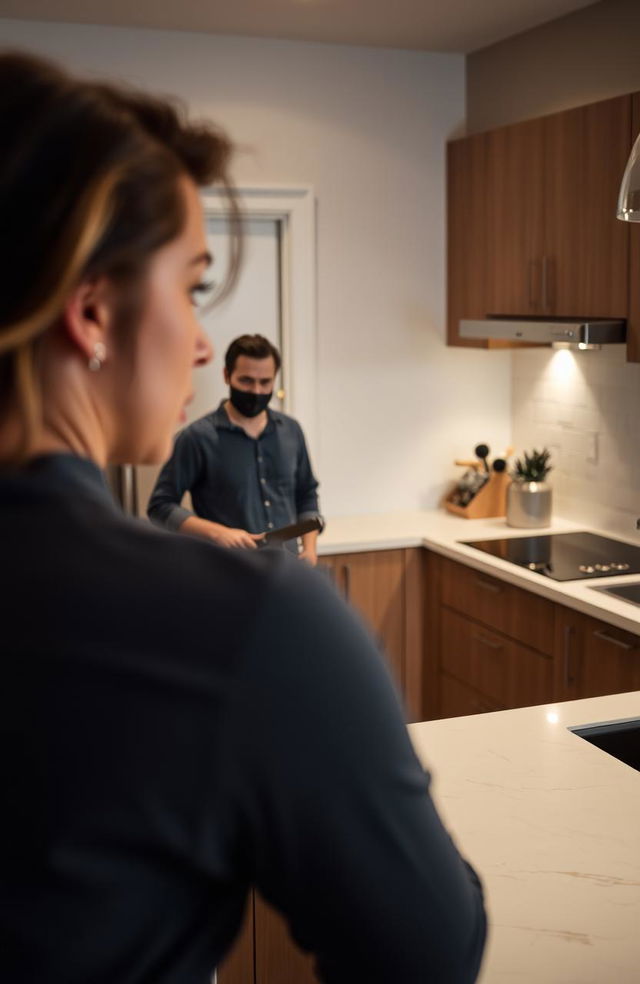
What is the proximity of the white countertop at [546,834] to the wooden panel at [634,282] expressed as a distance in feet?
4.88

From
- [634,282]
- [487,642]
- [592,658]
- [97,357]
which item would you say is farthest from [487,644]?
[97,357]

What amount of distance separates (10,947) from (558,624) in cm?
268

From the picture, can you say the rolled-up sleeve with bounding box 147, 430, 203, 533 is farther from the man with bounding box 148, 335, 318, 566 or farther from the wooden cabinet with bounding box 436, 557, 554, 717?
the wooden cabinet with bounding box 436, 557, 554, 717

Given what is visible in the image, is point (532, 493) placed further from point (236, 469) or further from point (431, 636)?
point (236, 469)

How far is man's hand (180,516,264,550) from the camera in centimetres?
306

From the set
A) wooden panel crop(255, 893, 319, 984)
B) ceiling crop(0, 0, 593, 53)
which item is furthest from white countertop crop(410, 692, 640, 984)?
ceiling crop(0, 0, 593, 53)

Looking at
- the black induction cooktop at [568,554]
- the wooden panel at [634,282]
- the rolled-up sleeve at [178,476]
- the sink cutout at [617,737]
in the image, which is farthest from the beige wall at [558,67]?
the sink cutout at [617,737]

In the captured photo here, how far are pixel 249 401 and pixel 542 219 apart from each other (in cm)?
115

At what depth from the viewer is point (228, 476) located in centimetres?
328

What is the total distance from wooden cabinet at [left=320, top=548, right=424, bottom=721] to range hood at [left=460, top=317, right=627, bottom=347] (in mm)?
802

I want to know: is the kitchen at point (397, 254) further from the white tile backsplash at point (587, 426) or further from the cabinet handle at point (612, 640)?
the cabinet handle at point (612, 640)

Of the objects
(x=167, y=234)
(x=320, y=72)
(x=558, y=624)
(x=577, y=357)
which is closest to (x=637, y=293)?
(x=577, y=357)

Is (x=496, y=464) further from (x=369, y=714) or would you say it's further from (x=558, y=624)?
(x=369, y=714)

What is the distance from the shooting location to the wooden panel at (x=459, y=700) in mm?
3574
